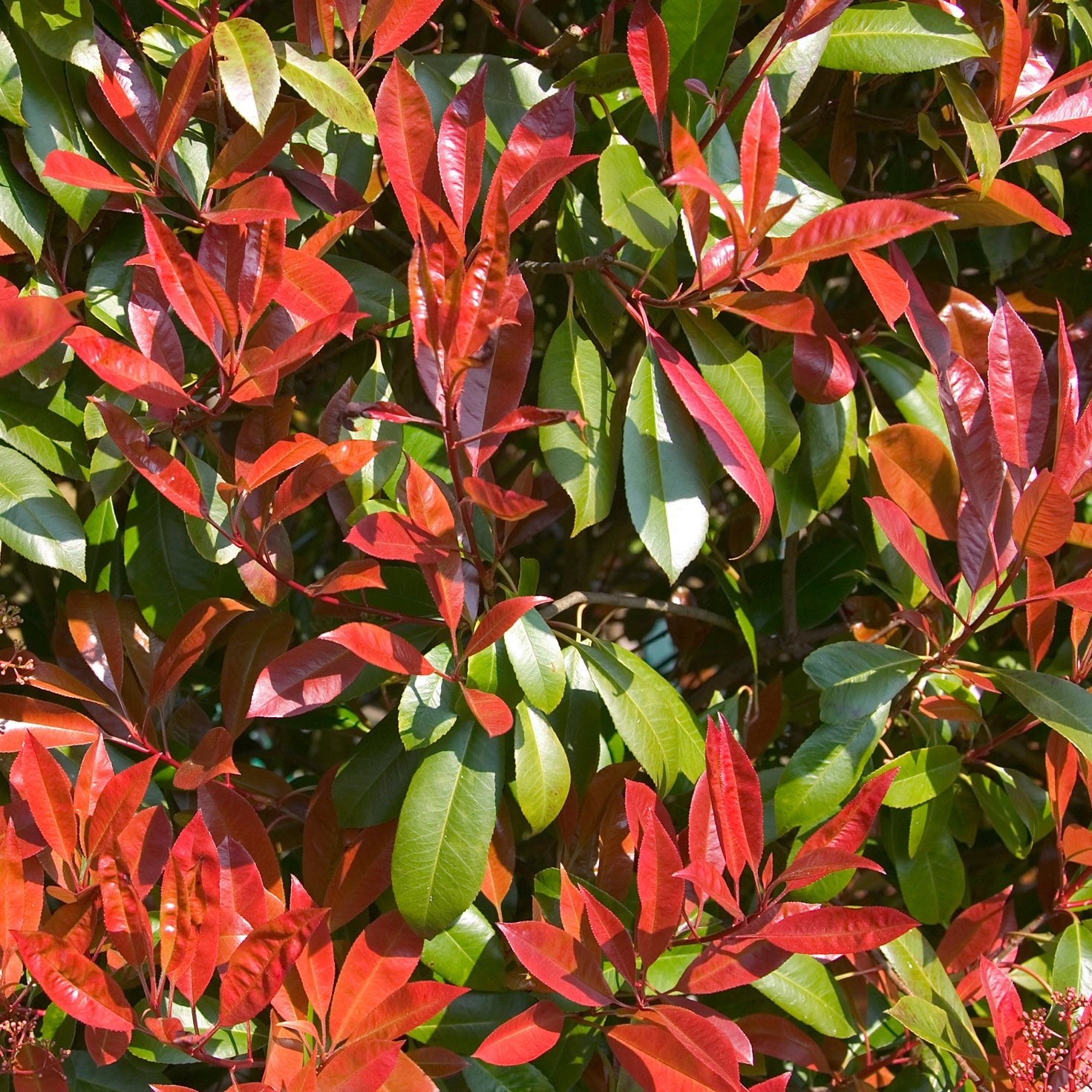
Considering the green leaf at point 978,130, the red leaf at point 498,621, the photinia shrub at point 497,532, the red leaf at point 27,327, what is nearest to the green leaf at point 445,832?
the photinia shrub at point 497,532

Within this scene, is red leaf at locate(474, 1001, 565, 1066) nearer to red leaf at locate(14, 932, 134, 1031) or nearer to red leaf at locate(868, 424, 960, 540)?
red leaf at locate(14, 932, 134, 1031)

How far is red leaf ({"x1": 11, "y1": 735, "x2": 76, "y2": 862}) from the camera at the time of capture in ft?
2.51

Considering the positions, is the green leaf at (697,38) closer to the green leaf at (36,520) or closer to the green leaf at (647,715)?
the green leaf at (647,715)

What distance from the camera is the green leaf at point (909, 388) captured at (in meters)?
1.03

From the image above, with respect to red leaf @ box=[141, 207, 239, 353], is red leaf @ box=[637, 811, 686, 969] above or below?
below

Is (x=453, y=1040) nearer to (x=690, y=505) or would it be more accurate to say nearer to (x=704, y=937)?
(x=704, y=937)

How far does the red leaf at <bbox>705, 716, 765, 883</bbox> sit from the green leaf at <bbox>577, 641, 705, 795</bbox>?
0.11 m

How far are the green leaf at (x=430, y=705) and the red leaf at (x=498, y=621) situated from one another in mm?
45

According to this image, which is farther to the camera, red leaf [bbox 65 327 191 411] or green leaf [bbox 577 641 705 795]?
green leaf [bbox 577 641 705 795]

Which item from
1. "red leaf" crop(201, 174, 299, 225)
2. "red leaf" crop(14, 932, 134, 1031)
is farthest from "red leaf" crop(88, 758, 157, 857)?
"red leaf" crop(201, 174, 299, 225)

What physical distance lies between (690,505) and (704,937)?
35 cm

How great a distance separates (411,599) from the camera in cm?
94

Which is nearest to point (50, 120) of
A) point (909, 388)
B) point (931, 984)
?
point (909, 388)

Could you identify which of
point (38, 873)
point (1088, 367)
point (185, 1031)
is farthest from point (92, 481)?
point (1088, 367)
